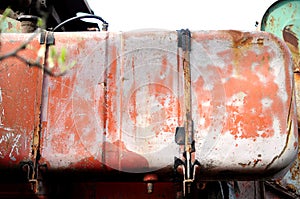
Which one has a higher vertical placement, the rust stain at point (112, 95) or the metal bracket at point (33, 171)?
the rust stain at point (112, 95)

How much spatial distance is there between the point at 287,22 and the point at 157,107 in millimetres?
2154

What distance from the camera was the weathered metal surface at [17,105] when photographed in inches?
79.9

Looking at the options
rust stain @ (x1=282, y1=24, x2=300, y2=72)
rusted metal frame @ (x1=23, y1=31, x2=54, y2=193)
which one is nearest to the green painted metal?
rust stain @ (x1=282, y1=24, x2=300, y2=72)

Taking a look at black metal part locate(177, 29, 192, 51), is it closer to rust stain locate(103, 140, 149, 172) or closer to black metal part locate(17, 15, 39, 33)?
rust stain locate(103, 140, 149, 172)

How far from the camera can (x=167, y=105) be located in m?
2.06

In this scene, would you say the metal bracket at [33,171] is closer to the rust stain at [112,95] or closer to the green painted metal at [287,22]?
the rust stain at [112,95]

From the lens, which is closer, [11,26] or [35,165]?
[35,165]

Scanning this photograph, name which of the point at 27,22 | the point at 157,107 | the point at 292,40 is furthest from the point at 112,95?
the point at 292,40

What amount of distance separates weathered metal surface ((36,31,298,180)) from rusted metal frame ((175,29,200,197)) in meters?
0.02

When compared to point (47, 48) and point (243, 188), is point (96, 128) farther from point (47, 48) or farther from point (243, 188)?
point (243, 188)

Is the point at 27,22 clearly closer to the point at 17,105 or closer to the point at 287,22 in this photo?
the point at 17,105

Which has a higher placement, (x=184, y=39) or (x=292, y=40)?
(x=292, y=40)

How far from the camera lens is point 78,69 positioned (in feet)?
6.96

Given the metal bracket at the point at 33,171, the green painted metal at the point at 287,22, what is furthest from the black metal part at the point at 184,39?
the green painted metal at the point at 287,22
